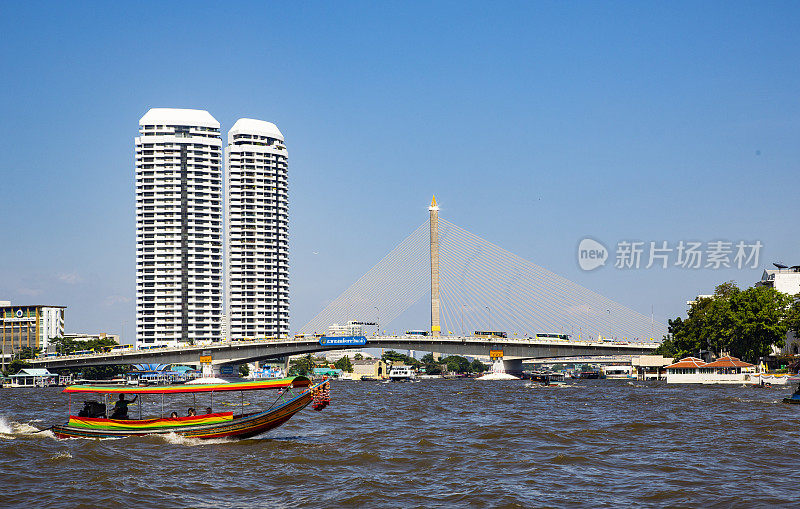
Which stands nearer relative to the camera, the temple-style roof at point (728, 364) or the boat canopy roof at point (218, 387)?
the boat canopy roof at point (218, 387)

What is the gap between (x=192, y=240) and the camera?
163m

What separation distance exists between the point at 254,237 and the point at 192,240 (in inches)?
596

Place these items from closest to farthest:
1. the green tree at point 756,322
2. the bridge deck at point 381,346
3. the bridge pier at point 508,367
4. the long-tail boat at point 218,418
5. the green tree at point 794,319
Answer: the long-tail boat at point 218,418, the green tree at point 794,319, the green tree at point 756,322, the bridge deck at point 381,346, the bridge pier at point 508,367

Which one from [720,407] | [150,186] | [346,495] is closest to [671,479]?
[346,495]

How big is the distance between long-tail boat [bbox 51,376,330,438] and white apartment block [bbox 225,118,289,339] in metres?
143

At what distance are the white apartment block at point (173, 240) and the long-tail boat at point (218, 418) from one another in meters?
134

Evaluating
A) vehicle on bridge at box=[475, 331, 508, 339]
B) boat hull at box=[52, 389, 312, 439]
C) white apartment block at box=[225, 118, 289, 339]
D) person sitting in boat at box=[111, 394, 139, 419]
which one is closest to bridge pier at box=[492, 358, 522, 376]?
vehicle on bridge at box=[475, 331, 508, 339]

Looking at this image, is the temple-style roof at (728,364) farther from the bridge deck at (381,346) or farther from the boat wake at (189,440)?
the boat wake at (189,440)

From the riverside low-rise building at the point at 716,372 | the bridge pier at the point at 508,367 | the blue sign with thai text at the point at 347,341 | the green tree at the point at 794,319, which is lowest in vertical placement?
the bridge pier at the point at 508,367

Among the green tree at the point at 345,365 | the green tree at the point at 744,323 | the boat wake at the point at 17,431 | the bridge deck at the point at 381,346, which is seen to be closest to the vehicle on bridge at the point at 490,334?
the bridge deck at the point at 381,346

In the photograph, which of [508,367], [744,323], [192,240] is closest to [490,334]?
[508,367]

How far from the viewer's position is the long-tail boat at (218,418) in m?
29.0

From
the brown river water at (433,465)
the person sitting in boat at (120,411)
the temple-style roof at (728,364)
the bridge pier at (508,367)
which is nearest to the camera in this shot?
the brown river water at (433,465)

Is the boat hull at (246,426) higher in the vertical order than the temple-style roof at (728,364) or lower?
higher
